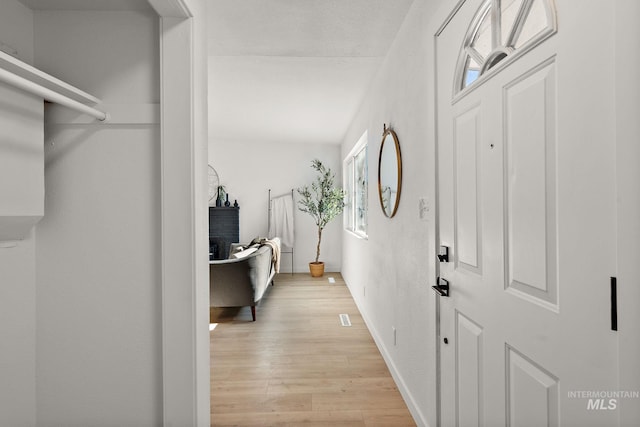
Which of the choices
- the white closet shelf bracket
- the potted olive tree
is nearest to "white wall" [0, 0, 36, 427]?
A: the white closet shelf bracket

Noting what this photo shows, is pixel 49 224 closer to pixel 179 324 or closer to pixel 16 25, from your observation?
pixel 179 324

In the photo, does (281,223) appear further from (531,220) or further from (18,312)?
(531,220)

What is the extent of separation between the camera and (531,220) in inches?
38.5

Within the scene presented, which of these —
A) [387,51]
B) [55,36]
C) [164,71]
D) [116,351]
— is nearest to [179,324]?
[116,351]

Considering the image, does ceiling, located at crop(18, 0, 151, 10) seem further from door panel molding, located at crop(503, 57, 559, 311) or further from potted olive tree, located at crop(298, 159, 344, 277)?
potted olive tree, located at crop(298, 159, 344, 277)

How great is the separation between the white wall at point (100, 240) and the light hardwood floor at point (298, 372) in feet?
2.70

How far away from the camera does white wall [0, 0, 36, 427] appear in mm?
1298

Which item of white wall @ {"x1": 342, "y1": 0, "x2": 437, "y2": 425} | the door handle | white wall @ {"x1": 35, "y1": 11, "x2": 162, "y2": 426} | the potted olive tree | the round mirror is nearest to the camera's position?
white wall @ {"x1": 35, "y1": 11, "x2": 162, "y2": 426}

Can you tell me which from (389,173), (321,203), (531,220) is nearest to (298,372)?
(389,173)

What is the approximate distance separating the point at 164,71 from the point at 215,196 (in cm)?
542

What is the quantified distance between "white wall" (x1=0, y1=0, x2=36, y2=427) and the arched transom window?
1.72 meters

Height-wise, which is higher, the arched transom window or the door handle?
the arched transom window

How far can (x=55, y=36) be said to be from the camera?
4.65ft

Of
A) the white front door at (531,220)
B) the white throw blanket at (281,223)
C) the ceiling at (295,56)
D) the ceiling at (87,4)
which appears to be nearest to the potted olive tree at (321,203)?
the white throw blanket at (281,223)
